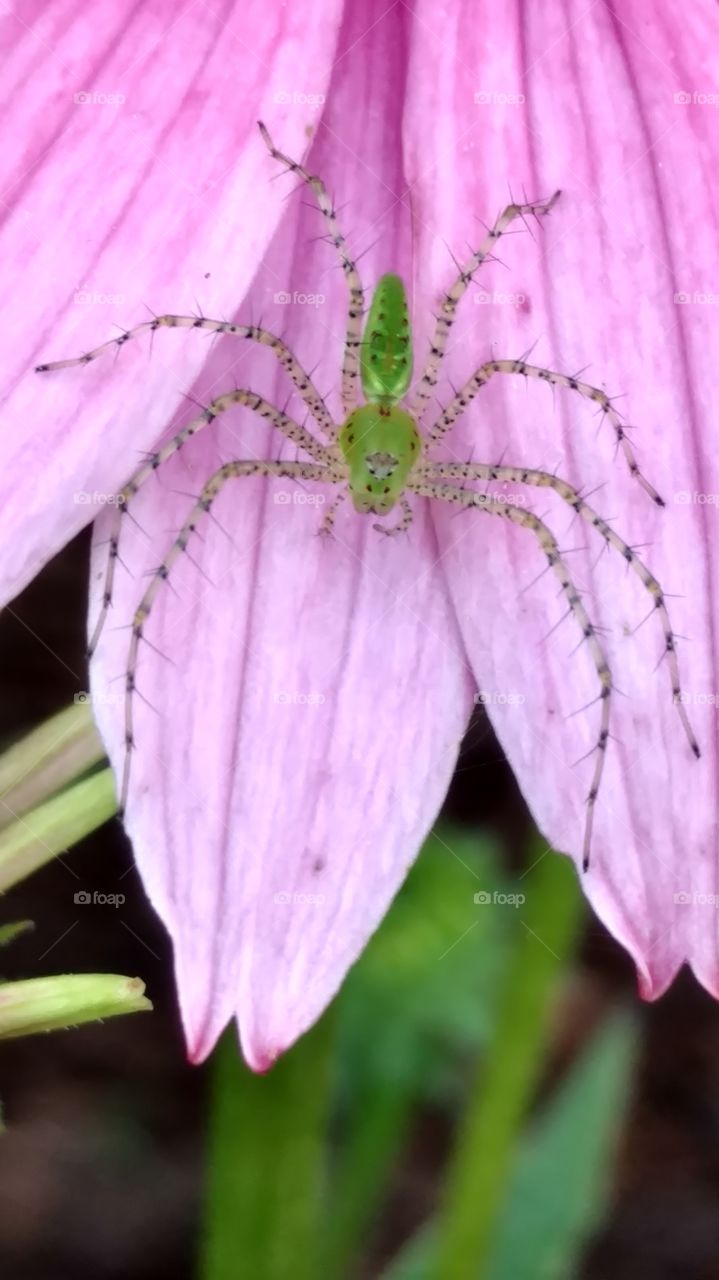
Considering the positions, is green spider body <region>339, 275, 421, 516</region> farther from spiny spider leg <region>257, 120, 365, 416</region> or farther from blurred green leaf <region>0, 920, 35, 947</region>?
blurred green leaf <region>0, 920, 35, 947</region>

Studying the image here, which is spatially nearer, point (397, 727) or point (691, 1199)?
point (397, 727)

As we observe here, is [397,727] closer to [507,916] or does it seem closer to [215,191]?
[215,191]

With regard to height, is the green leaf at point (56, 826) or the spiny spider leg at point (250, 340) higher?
the spiny spider leg at point (250, 340)

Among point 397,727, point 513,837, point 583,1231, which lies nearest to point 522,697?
point 397,727

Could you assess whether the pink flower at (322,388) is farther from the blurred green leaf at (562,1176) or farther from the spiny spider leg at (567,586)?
the blurred green leaf at (562,1176)

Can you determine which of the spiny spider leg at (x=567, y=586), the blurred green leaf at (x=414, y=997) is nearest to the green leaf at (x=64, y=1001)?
the spiny spider leg at (x=567, y=586)

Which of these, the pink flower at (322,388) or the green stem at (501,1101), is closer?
the pink flower at (322,388)
